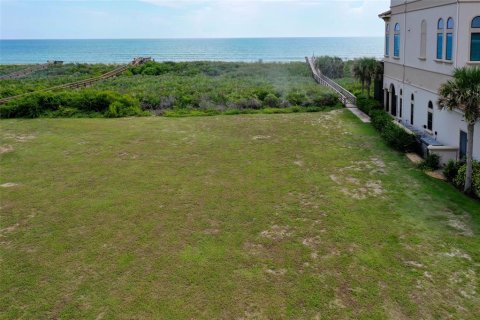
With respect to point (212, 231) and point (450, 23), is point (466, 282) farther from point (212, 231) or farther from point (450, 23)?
point (450, 23)

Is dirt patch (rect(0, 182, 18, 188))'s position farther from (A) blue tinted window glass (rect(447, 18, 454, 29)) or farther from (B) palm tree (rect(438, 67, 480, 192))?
(A) blue tinted window glass (rect(447, 18, 454, 29))

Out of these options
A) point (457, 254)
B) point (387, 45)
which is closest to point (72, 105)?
point (387, 45)

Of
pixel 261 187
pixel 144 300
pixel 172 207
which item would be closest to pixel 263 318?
pixel 144 300

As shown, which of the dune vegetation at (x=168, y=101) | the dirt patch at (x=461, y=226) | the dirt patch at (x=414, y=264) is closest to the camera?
the dirt patch at (x=414, y=264)

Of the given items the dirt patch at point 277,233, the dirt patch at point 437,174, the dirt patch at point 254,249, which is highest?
the dirt patch at point 437,174

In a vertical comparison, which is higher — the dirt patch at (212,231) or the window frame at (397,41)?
the window frame at (397,41)

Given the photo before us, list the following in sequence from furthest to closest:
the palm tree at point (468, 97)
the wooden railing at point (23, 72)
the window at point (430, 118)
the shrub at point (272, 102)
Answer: the wooden railing at point (23, 72), the shrub at point (272, 102), the window at point (430, 118), the palm tree at point (468, 97)

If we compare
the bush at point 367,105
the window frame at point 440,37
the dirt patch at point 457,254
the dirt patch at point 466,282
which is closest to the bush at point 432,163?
the window frame at point 440,37

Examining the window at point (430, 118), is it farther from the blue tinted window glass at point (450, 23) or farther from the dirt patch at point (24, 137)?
the dirt patch at point (24, 137)
